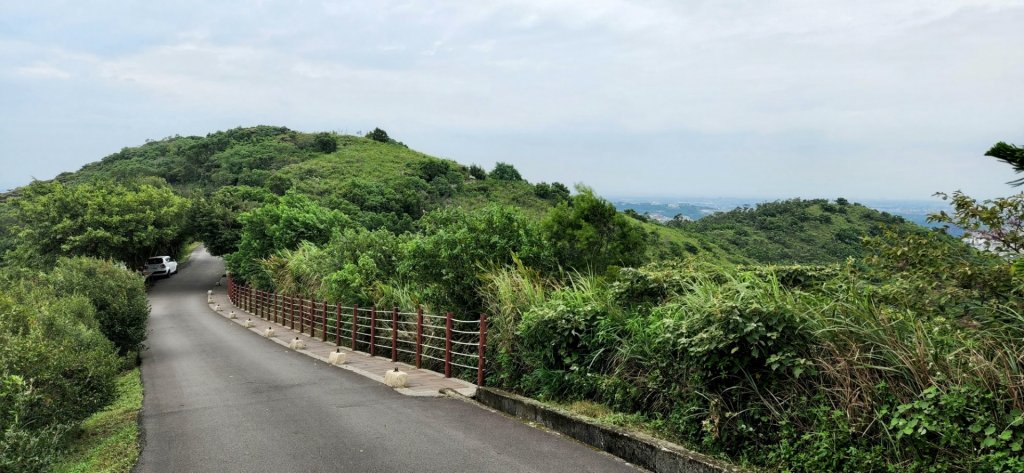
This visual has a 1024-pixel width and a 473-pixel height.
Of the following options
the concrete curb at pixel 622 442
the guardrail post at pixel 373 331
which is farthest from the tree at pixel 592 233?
the concrete curb at pixel 622 442

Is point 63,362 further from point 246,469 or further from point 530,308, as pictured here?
point 530,308

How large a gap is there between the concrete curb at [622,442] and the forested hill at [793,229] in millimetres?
38838

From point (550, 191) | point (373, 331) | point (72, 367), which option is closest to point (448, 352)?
point (373, 331)

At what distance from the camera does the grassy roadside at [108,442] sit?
7.32m

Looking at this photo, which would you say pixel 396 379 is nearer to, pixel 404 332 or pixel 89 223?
pixel 404 332

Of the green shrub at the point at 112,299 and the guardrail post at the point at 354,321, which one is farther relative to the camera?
the green shrub at the point at 112,299

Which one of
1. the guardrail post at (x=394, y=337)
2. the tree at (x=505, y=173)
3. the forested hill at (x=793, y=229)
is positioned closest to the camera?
the guardrail post at (x=394, y=337)

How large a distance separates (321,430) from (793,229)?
57.8 m

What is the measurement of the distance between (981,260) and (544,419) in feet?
14.9

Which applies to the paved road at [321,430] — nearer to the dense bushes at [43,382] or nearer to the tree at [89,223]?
the dense bushes at [43,382]

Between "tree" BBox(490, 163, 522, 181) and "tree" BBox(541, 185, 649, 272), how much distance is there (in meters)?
80.3

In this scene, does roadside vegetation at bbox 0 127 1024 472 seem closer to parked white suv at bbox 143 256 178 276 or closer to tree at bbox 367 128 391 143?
parked white suv at bbox 143 256 178 276

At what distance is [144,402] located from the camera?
37.0 ft

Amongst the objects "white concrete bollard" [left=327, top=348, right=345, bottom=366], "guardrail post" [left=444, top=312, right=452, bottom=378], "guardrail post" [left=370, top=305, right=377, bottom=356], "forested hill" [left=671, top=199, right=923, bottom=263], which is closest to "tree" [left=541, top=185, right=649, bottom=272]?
"guardrail post" [left=444, top=312, right=452, bottom=378]
